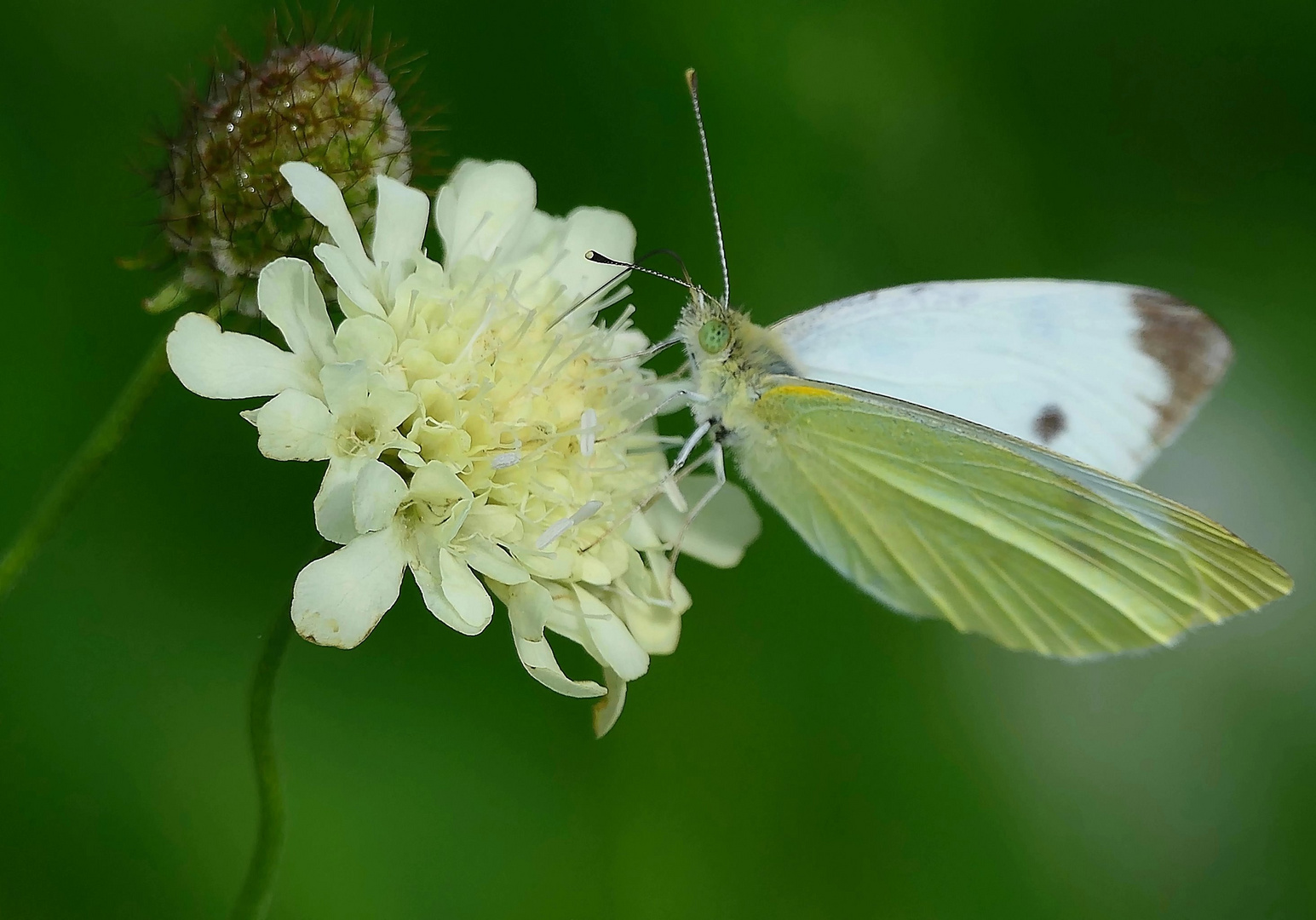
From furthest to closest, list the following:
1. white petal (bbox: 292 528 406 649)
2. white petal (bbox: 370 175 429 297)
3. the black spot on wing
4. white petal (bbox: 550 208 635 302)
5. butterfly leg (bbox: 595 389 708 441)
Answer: the black spot on wing → white petal (bbox: 550 208 635 302) → butterfly leg (bbox: 595 389 708 441) → white petal (bbox: 370 175 429 297) → white petal (bbox: 292 528 406 649)

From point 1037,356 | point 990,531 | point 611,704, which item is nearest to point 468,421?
point 611,704

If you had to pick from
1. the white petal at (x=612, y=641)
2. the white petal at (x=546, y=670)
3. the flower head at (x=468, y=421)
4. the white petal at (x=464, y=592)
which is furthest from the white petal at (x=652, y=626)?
the white petal at (x=464, y=592)

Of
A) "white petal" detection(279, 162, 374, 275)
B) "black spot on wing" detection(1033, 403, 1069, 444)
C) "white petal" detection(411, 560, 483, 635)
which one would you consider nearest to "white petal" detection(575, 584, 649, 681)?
"white petal" detection(411, 560, 483, 635)

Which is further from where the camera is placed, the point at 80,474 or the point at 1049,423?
the point at 1049,423

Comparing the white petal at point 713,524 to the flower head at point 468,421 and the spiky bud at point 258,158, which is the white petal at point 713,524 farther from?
the spiky bud at point 258,158

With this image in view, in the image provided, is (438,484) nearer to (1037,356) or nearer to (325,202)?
(325,202)

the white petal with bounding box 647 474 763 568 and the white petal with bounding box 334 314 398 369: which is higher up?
the white petal with bounding box 647 474 763 568

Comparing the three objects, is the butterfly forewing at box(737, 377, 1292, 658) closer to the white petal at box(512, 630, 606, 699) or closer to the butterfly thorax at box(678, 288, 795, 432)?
the butterfly thorax at box(678, 288, 795, 432)
